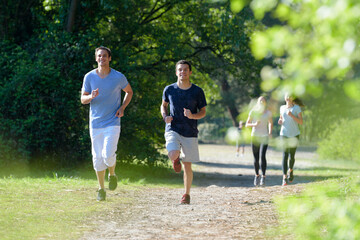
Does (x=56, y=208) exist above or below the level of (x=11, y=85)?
below

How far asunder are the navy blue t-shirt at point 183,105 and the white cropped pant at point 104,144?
86cm

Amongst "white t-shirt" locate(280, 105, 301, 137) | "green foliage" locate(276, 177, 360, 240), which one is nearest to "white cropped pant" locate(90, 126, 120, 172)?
"white t-shirt" locate(280, 105, 301, 137)

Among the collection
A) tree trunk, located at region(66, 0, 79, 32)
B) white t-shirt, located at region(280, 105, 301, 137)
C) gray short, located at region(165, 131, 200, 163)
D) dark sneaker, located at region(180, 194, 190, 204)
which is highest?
tree trunk, located at region(66, 0, 79, 32)

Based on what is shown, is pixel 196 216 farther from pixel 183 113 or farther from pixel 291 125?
pixel 291 125

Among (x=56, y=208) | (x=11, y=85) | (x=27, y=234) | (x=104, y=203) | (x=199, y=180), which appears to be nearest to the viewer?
(x=27, y=234)

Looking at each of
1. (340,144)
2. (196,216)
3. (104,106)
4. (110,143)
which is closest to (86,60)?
(104,106)

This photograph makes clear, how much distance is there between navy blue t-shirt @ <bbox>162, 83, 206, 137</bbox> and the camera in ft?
28.1

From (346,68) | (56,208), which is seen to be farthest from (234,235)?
(346,68)

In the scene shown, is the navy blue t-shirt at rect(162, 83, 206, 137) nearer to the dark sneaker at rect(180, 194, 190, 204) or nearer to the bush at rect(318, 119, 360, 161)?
the dark sneaker at rect(180, 194, 190, 204)

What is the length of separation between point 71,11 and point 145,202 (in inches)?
353

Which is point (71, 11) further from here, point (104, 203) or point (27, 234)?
point (27, 234)

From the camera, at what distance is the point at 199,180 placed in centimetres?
1788

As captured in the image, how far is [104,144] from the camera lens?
8.88 meters

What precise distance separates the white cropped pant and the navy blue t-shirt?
0.86 metres
